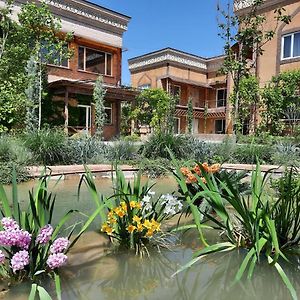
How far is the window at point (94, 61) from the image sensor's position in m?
22.5

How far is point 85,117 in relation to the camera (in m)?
22.2

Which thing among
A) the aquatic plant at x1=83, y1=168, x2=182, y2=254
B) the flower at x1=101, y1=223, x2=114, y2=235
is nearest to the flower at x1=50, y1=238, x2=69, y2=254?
the aquatic plant at x1=83, y1=168, x2=182, y2=254

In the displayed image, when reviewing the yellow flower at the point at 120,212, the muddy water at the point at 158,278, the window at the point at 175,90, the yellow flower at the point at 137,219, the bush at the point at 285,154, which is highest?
the window at the point at 175,90

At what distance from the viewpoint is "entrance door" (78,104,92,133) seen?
21.9m

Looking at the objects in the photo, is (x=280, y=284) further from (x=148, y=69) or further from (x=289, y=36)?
(x=148, y=69)

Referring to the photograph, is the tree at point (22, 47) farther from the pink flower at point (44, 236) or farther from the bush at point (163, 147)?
the pink flower at point (44, 236)

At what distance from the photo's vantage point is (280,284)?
2492 mm

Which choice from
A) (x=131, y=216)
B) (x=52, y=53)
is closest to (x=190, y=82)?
(x=52, y=53)

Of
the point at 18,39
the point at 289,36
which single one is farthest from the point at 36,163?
the point at 289,36

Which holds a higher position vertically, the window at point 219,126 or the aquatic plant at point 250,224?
the window at point 219,126

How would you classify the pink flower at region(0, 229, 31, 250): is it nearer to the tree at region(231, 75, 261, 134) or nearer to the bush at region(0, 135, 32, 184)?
the bush at region(0, 135, 32, 184)

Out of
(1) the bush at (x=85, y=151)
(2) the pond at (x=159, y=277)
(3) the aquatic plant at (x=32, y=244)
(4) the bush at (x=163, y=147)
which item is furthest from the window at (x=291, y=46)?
(3) the aquatic plant at (x=32, y=244)

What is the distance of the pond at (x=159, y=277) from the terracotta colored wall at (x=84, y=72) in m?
18.4

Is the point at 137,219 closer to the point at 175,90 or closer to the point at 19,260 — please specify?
the point at 19,260
